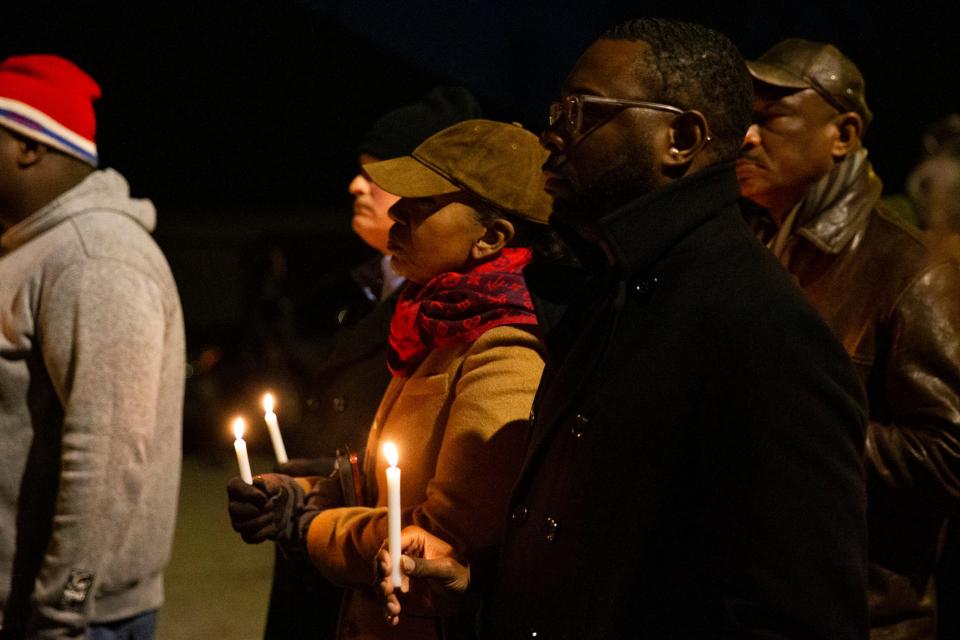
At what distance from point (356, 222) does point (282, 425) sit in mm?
7228

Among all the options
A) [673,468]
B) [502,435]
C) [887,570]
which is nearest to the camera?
[673,468]

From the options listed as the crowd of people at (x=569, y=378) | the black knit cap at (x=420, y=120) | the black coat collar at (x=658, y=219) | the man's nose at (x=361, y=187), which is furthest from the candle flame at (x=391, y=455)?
Result: the man's nose at (x=361, y=187)

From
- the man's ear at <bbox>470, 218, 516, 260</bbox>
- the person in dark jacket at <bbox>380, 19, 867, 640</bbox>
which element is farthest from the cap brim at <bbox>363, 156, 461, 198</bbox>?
the person in dark jacket at <bbox>380, 19, 867, 640</bbox>

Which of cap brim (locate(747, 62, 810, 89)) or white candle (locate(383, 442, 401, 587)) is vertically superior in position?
cap brim (locate(747, 62, 810, 89))

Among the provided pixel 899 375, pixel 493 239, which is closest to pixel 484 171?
pixel 493 239

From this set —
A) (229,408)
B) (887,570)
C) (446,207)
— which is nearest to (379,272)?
(446,207)

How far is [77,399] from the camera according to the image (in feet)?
10.2

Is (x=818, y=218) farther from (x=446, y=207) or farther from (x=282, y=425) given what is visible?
(x=282, y=425)

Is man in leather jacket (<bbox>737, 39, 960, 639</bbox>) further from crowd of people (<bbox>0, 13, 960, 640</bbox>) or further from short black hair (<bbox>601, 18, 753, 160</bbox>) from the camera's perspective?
short black hair (<bbox>601, 18, 753, 160</bbox>)

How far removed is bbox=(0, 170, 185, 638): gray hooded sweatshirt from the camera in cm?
312

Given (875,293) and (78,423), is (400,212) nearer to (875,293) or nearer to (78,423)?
(78,423)

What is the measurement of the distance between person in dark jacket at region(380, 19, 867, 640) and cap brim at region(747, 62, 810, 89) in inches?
64.0

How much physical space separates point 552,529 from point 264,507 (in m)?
1.06

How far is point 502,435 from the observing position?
8.22 ft
